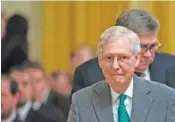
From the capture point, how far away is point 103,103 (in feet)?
6.56

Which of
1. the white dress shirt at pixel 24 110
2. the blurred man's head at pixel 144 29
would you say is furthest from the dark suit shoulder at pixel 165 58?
the white dress shirt at pixel 24 110

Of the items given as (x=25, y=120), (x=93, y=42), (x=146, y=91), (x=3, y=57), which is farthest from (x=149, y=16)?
(x=93, y=42)

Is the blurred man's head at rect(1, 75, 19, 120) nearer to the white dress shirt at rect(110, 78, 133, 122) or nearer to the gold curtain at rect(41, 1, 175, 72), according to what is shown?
the gold curtain at rect(41, 1, 175, 72)

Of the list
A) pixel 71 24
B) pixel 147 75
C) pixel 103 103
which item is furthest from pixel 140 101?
pixel 71 24

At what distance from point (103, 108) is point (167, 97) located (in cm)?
22

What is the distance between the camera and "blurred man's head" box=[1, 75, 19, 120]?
3.60 meters

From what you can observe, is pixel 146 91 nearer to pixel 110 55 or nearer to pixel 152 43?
pixel 110 55

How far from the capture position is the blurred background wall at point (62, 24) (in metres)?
4.93

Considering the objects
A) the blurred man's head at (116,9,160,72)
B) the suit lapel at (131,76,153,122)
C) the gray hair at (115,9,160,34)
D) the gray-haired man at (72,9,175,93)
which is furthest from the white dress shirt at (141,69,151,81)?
the suit lapel at (131,76,153,122)

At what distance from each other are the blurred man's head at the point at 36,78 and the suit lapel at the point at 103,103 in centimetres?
208

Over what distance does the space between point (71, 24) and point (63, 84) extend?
26.7 inches

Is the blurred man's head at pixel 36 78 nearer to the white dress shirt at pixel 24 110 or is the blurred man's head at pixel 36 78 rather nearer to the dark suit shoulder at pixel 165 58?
the white dress shirt at pixel 24 110

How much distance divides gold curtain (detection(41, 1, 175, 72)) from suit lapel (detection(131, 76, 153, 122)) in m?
2.74

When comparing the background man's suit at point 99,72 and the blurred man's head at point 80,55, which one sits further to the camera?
the blurred man's head at point 80,55
